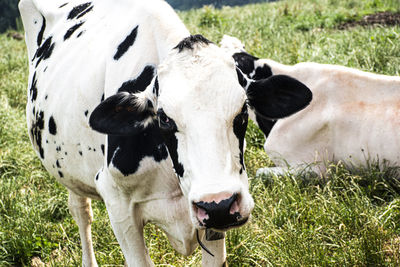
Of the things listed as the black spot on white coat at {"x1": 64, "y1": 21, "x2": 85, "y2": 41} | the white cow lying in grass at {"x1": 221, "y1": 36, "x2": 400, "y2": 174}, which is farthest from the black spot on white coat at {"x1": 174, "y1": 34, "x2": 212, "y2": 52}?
the white cow lying in grass at {"x1": 221, "y1": 36, "x2": 400, "y2": 174}

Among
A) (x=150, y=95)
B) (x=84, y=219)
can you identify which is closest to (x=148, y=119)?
(x=150, y=95)

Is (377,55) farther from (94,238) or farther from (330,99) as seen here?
(94,238)

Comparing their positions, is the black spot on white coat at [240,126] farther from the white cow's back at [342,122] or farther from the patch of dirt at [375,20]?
the patch of dirt at [375,20]

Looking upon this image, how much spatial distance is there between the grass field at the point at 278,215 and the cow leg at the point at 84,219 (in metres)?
0.09

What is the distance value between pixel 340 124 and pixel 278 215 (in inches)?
49.0

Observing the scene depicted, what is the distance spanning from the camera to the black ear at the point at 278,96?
7.56 feet

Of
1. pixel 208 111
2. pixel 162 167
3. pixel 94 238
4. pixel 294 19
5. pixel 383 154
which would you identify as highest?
pixel 208 111

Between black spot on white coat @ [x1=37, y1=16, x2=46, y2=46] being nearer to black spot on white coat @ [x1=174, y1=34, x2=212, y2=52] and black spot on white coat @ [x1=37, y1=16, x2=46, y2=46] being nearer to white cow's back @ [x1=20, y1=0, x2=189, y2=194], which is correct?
white cow's back @ [x1=20, y1=0, x2=189, y2=194]

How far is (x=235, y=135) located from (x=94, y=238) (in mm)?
2246

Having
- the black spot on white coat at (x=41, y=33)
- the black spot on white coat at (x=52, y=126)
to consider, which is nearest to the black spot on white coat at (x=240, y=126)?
the black spot on white coat at (x=52, y=126)

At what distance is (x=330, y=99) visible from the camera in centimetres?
435

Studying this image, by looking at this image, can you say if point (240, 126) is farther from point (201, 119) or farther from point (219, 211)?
point (219, 211)

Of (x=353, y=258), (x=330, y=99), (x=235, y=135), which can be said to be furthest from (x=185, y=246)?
(x=330, y=99)

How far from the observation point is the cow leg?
11.6 feet
